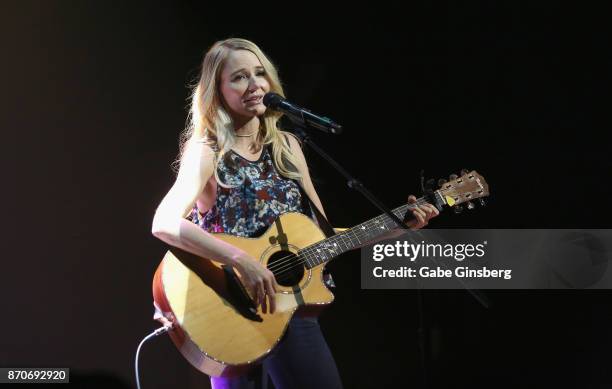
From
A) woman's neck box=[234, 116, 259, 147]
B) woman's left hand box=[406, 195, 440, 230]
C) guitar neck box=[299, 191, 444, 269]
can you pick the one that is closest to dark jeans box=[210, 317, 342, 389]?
guitar neck box=[299, 191, 444, 269]

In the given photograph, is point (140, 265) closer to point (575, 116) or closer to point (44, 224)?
point (44, 224)

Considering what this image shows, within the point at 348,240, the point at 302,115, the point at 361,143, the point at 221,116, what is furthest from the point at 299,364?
the point at 361,143

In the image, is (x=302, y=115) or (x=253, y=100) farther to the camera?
(x=253, y=100)

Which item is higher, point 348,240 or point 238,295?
point 348,240

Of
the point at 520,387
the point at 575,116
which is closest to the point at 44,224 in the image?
the point at 520,387

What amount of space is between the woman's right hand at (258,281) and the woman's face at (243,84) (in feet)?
1.99

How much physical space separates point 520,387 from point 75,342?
2.41 m

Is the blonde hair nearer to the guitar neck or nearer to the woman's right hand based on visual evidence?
the guitar neck

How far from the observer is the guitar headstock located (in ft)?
8.91

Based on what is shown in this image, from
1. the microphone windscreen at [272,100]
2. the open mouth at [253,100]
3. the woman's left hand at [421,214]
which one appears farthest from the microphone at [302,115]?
the woman's left hand at [421,214]

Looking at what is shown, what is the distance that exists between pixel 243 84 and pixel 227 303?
33.1 inches

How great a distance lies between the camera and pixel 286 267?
2.42 meters

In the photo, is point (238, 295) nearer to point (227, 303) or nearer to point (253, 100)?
point (227, 303)

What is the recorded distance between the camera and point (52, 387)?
10.3ft
